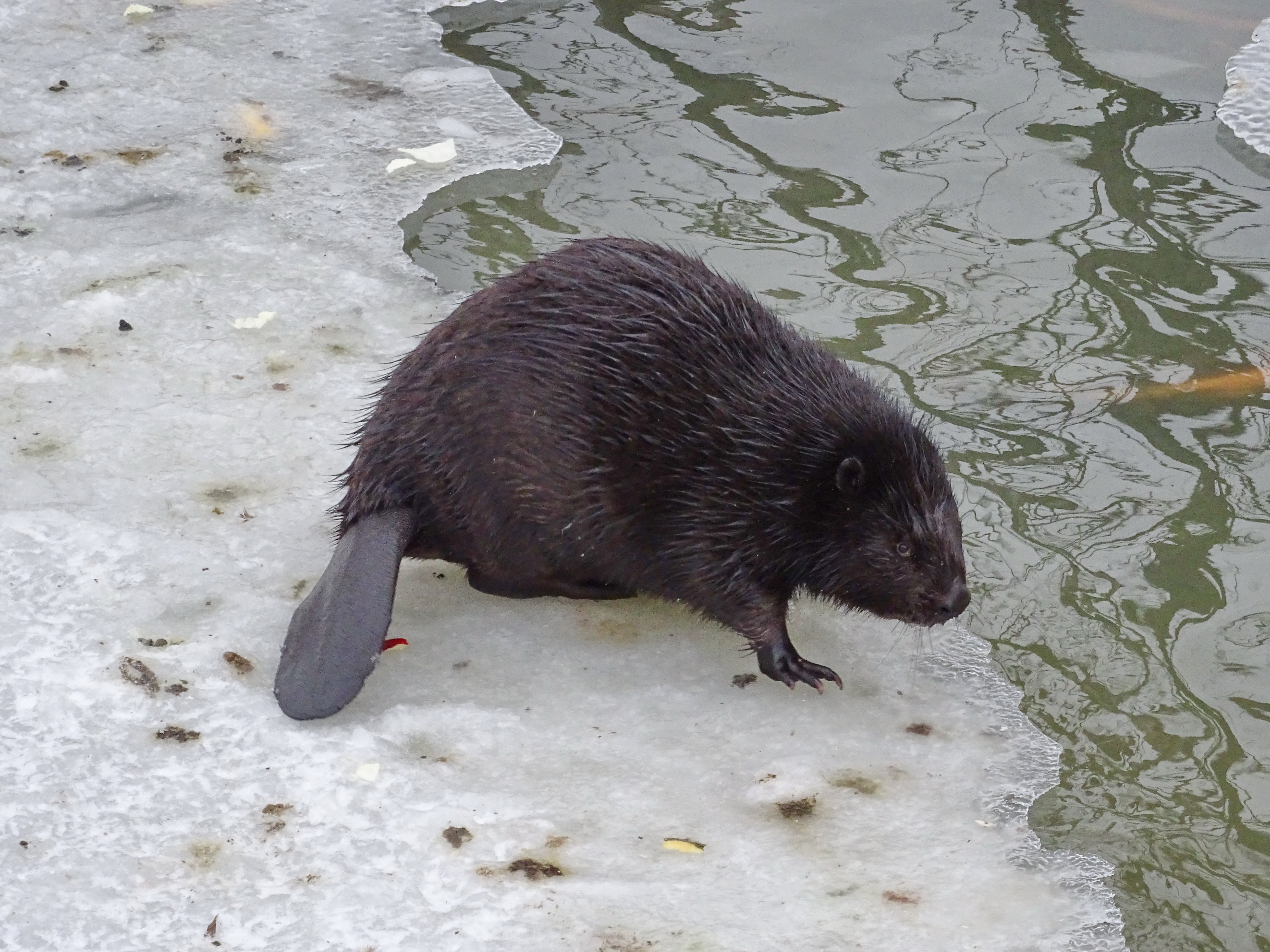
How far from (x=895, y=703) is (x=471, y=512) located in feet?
3.36

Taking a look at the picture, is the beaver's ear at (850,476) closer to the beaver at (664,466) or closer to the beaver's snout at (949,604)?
the beaver at (664,466)

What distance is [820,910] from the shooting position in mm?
2641

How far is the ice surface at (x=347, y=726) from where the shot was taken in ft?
8.54

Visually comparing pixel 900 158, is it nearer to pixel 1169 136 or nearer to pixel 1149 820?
pixel 1169 136

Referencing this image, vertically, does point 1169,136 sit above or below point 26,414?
above

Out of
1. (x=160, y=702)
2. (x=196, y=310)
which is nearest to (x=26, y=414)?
(x=196, y=310)

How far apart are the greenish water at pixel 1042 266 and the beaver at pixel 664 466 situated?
0.47m

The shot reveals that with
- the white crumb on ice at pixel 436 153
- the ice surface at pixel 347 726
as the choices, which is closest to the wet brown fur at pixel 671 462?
the ice surface at pixel 347 726

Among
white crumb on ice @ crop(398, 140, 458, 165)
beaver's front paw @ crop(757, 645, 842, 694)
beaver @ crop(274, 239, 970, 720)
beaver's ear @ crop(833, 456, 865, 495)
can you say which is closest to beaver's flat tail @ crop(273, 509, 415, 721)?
beaver @ crop(274, 239, 970, 720)

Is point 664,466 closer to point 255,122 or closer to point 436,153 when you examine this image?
point 436,153

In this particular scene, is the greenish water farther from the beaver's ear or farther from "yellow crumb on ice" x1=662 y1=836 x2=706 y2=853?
"yellow crumb on ice" x1=662 y1=836 x2=706 y2=853

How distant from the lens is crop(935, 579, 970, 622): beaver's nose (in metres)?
3.10

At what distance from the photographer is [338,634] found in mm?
2947

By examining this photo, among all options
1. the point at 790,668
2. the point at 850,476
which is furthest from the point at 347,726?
the point at 850,476
